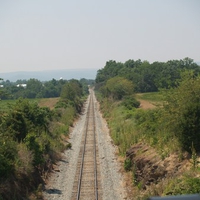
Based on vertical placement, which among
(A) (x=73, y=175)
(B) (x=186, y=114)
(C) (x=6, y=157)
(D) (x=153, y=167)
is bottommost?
(A) (x=73, y=175)

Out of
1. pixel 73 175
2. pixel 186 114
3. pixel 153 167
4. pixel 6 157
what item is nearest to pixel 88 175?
pixel 73 175

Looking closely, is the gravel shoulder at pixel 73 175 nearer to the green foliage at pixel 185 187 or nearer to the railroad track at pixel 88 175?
the railroad track at pixel 88 175

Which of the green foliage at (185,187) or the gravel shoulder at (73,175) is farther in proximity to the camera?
the gravel shoulder at (73,175)

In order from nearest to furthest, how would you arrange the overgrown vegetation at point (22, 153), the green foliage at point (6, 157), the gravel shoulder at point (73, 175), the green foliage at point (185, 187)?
the green foliage at point (185, 187), the green foliage at point (6, 157), the overgrown vegetation at point (22, 153), the gravel shoulder at point (73, 175)

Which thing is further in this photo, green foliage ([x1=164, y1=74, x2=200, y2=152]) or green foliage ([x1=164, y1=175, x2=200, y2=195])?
green foliage ([x1=164, y1=74, x2=200, y2=152])

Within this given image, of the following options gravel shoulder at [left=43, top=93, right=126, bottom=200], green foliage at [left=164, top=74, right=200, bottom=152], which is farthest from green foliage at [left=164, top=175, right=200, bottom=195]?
gravel shoulder at [left=43, top=93, right=126, bottom=200]

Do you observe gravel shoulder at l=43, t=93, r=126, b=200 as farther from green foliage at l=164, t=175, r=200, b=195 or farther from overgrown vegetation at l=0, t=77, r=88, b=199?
green foliage at l=164, t=175, r=200, b=195

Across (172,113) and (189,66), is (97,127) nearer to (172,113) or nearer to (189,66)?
(172,113)

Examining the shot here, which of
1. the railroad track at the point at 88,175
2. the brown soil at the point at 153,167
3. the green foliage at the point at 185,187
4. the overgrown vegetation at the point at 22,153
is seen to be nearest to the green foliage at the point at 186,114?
the brown soil at the point at 153,167

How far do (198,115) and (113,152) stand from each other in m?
11.0

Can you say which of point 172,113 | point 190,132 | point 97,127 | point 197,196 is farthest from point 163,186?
point 97,127

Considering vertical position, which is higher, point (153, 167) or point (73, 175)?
point (153, 167)

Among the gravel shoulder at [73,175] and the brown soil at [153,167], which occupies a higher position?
the brown soil at [153,167]

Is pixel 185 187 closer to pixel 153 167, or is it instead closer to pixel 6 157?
pixel 153 167
